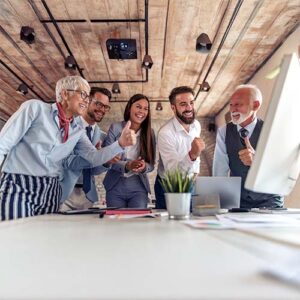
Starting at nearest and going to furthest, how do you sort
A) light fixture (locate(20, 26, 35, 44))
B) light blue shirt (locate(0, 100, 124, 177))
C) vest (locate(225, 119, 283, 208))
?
light blue shirt (locate(0, 100, 124, 177)), vest (locate(225, 119, 283, 208)), light fixture (locate(20, 26, 35, 44))

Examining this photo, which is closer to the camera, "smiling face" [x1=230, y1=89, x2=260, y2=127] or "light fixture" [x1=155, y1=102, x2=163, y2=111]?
"smiling face" [x1=230, y1=89, x2=260, y2=127]

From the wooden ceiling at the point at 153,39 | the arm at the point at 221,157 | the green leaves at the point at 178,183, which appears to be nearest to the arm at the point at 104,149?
the green leaves at the point at 178,183

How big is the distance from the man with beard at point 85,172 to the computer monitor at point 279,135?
5.03ft

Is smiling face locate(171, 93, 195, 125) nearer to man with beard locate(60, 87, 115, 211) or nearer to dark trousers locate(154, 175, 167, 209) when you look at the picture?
dark trousers locate(154, 175, 167, 209)

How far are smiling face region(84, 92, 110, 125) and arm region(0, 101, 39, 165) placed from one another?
0.89 m

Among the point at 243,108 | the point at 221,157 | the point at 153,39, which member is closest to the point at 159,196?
the point at 221,157

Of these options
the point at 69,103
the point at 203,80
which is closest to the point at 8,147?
the point at 69,103

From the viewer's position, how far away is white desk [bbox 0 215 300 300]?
41 centimetres

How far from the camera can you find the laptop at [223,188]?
1717 mm

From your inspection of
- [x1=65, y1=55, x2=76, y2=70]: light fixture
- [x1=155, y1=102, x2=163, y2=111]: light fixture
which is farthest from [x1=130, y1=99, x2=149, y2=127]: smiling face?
[x1=155, y1=102, x2=163, y2=111]: light fixture

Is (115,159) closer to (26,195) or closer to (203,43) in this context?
(26,195)

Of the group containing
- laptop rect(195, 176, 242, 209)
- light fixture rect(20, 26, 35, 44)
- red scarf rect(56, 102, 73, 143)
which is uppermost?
light fixture rect(20, 26, 35, 44)

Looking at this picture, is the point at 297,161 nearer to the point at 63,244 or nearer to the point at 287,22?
the point at 63,244

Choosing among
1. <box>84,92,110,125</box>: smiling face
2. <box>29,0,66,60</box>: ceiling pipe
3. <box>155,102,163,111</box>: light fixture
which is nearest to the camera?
<box>84,92,110,125</box>: smiling face
